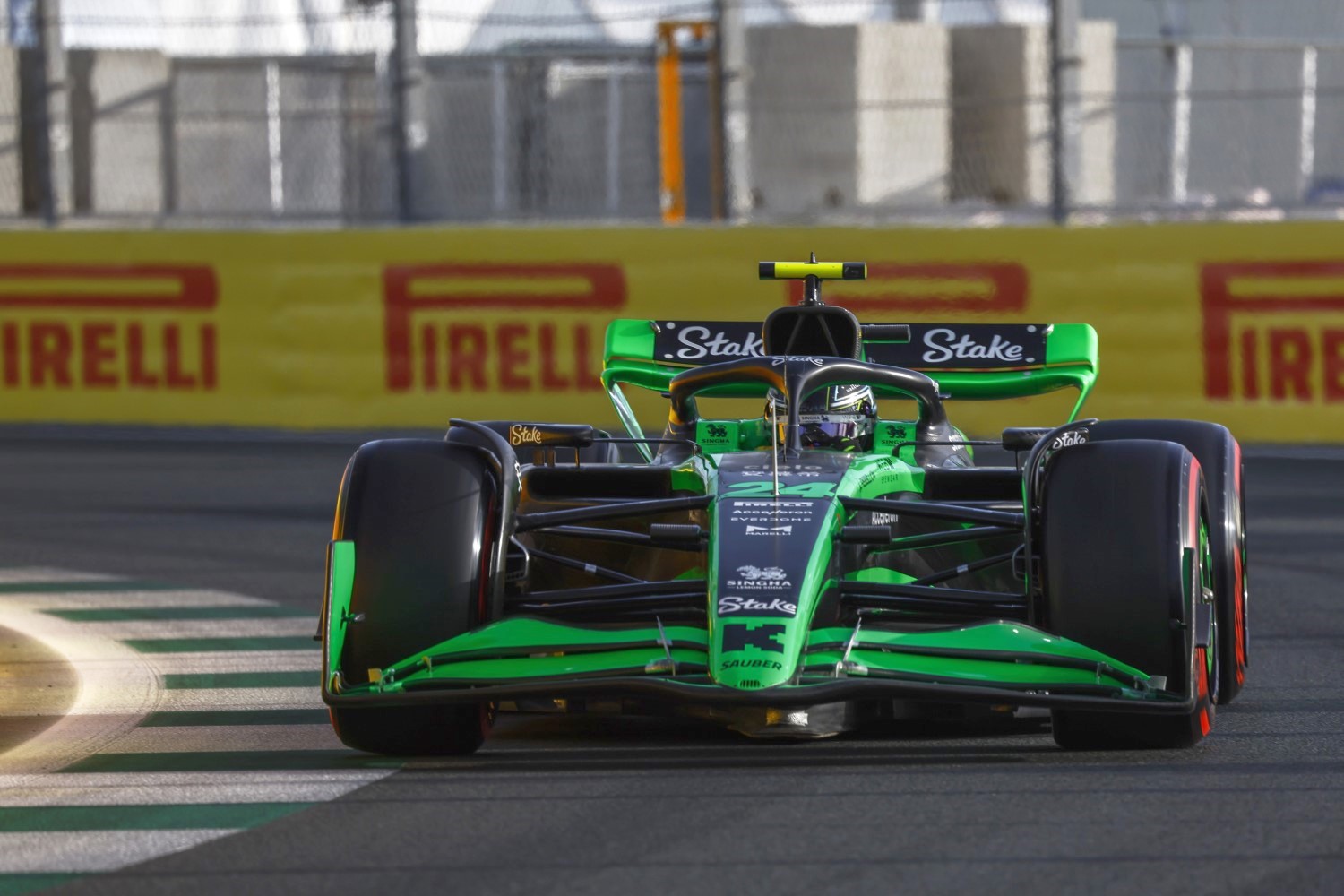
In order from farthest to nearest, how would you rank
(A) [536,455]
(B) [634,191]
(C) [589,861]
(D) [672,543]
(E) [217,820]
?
(B) [634,191], (A) [536,455], (D) [672,543], (E) [217,820], (C) [589,861]

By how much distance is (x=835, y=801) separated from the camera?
5.39 meters

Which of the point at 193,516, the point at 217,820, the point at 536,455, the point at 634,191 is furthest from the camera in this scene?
the point at 634,191

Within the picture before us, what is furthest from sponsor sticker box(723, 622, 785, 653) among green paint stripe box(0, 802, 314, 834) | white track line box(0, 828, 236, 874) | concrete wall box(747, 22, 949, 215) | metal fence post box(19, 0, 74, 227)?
concrete wall box(747, 22, 949, 215)

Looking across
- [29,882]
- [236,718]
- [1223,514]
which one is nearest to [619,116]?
[236,718]

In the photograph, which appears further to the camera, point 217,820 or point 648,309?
point 648,309

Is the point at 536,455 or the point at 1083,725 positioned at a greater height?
the point at 536,455

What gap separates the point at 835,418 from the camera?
7.43 metres

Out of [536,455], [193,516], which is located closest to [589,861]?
[536,455]

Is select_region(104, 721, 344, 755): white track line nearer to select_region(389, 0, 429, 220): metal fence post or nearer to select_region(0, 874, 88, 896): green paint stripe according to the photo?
select_region(0, 874, 88, 896): green paint stripe

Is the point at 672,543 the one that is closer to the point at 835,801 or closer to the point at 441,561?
the point at 441,561

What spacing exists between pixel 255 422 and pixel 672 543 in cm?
969

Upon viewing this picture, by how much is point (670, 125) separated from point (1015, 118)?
3.63 metres

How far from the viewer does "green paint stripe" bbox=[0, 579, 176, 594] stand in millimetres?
9930

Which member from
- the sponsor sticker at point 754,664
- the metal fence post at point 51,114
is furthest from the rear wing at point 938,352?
the metal fence post at point 51,114
